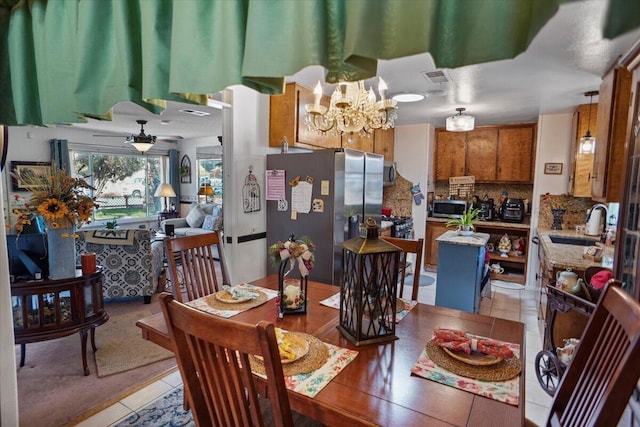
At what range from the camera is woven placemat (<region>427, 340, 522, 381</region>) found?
1.12 metres

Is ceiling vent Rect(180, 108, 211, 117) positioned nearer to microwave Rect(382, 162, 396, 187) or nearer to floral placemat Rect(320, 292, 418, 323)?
microwave Rect(382, 162, 396, 187)

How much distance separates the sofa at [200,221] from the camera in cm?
646

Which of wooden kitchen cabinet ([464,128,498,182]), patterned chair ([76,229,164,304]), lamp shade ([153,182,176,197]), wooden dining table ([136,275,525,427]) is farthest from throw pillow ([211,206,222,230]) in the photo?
wooden dining table ([136,275,525,427])

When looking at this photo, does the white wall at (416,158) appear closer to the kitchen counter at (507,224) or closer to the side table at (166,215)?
the kitchen counter at (507,224)

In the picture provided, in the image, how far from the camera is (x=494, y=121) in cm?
480

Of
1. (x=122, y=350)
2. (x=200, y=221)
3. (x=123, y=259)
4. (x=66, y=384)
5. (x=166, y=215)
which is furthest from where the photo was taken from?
(x=166, y=215)

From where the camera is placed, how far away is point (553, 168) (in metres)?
4.38

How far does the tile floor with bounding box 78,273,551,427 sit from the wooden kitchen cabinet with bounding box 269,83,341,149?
210cm

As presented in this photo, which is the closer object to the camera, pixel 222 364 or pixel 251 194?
pixel 222 364

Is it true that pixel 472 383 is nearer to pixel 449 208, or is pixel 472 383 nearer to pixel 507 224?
pixel 507 224

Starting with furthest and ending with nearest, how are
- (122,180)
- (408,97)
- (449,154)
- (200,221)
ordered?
(122,180) → (200,221) → (449,154) → (408,97)

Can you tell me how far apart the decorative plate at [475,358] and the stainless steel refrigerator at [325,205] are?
1.60 meters

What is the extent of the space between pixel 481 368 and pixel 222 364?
0.86 m

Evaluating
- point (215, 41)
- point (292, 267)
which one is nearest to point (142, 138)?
point (292, 267)
